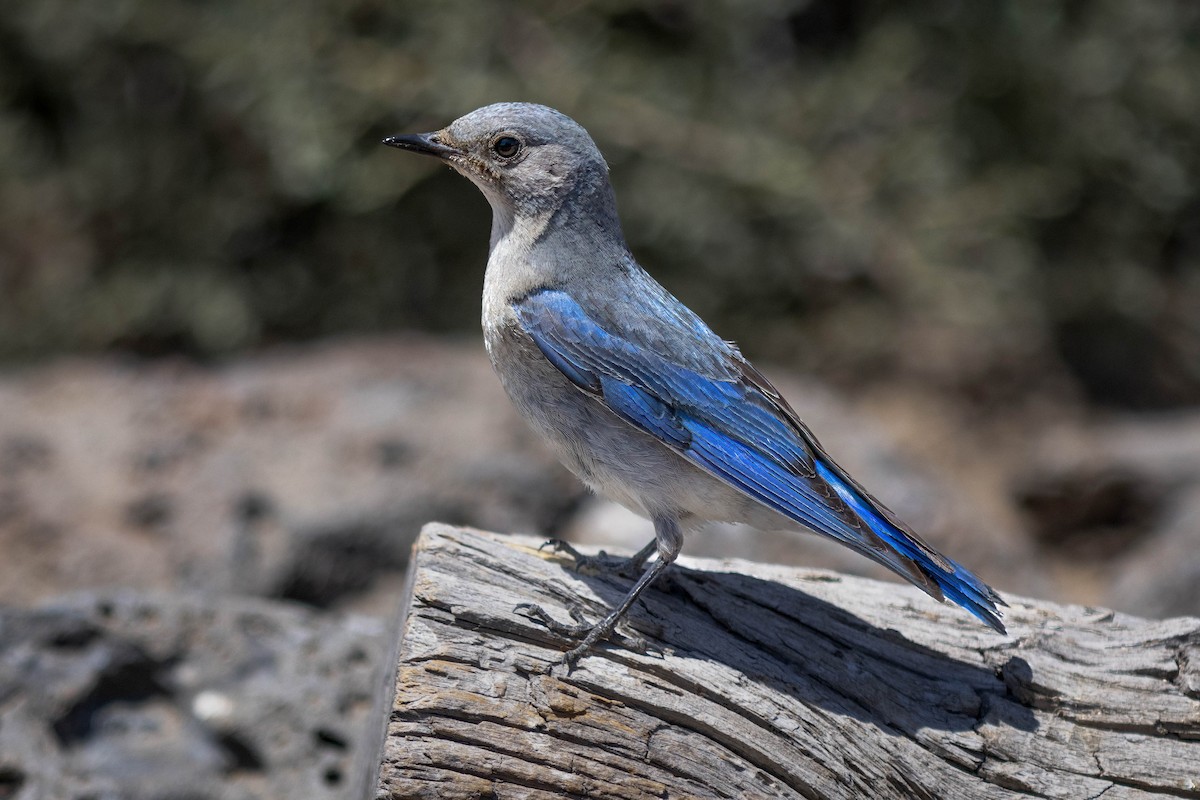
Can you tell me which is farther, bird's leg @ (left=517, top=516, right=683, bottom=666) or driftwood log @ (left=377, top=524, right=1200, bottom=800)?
bird's leg @ (left=517, top=516, right=683, bottom=666)

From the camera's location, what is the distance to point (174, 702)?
14.1 feet

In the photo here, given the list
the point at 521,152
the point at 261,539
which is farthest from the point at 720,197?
the point at 521,152

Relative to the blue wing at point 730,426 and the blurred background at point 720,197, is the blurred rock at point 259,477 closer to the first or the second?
the blurred background at point 720,197

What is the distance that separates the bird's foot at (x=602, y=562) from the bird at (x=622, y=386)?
0.09ft

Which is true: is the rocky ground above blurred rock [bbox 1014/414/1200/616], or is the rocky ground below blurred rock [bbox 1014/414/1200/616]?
below

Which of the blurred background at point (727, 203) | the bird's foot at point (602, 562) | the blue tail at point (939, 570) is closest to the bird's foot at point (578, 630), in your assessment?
the bird's foot at point (602, 562)

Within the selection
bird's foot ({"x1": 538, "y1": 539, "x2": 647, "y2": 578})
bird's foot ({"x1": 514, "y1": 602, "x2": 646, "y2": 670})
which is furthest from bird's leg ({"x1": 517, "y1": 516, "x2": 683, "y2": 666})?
bird's foot ({"x1": 538, "y1": 539, "x2": 647, "y2": 578})

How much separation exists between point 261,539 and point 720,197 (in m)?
4.04

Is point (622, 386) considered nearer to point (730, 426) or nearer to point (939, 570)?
point (730, 426)

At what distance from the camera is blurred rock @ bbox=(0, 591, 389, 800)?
4047 millimetres

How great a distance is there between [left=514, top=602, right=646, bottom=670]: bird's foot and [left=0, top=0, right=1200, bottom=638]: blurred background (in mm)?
3175

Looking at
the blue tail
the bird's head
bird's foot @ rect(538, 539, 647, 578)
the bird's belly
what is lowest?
bird's foot @ rect(538, 539, 647, 578)

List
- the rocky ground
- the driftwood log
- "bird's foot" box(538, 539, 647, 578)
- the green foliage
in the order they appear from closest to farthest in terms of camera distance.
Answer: the driftwood log → "bird's foot" box(538, 539, 647, 578) → the rocky ground → the green foliage

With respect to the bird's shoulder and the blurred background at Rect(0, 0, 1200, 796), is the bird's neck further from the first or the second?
the blurred background at Rect(0, 0, 1200, 796)
